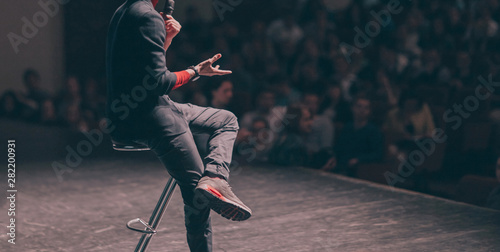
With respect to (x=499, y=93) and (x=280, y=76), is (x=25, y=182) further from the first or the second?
(x=499, y=93)

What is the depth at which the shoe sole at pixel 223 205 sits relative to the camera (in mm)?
2275

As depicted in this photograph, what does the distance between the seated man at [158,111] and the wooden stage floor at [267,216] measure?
2.72 feet

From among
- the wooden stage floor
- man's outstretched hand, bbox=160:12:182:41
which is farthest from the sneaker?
the wooden stage floor

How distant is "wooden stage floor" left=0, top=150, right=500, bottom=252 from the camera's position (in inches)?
127

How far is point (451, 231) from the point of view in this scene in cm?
335

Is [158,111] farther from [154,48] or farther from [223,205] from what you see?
[223,205]

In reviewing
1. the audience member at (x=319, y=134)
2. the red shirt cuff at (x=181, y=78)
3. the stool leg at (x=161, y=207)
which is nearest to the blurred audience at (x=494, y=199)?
the audience member at (x=319, y=134)

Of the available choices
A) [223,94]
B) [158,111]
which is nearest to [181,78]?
[158,111]

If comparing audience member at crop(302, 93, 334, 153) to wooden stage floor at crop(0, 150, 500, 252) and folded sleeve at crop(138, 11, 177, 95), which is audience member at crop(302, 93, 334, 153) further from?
folded sleeve at crop(138, 11, 177, 95)

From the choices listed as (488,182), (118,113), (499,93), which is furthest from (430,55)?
(118,113)

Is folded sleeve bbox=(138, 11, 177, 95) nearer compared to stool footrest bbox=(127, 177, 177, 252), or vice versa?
folded sleeve bbox=(138, 11, 177, 95)

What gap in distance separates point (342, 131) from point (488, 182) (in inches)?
52.5

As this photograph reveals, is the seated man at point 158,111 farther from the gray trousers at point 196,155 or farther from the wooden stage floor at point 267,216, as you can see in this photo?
the wooden stage floor at point 267,216

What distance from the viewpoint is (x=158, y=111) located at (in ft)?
7.75
